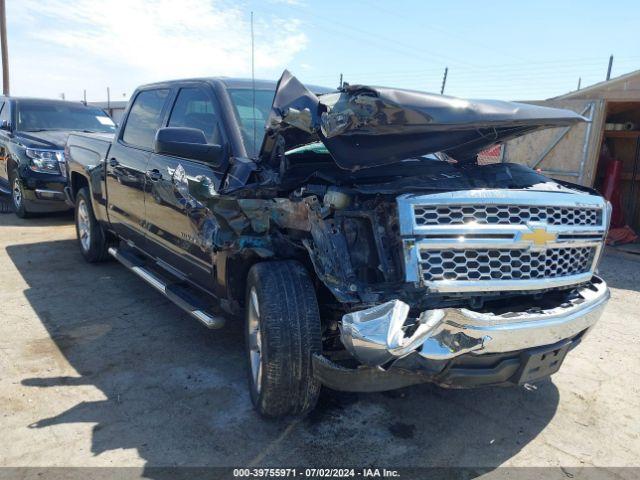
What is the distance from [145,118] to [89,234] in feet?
6.27

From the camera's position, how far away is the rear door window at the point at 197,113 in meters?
3.75

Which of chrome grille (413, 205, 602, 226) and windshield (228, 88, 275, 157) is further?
windshield (228, 88, 275, 157)

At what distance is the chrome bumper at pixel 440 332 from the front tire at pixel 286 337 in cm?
43

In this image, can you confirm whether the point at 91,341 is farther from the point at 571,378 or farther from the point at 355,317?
the point at 571,378

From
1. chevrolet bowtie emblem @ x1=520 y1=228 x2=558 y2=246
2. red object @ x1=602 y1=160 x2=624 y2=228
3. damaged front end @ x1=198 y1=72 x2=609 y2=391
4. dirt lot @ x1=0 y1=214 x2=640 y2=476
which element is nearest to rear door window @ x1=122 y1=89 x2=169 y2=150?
dirt lot @ x1=0 y1=214 x2=640 y2=476

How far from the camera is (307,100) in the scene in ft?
9.57

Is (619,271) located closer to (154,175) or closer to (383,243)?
(383,243)

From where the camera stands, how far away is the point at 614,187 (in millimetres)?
9922

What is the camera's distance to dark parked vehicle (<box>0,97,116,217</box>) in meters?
8.48

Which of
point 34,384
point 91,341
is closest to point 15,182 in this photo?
point 91,341

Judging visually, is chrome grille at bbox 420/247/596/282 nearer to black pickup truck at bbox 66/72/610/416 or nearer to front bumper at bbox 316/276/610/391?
black pickup truck at bbox 66/72/610/416

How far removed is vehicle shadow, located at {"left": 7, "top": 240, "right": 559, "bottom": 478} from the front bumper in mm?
501

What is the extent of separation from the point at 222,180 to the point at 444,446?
2.04m

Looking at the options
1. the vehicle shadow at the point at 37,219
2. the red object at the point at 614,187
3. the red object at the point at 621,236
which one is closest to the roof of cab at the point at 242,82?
the vehicle shadow at the point at 37,219
